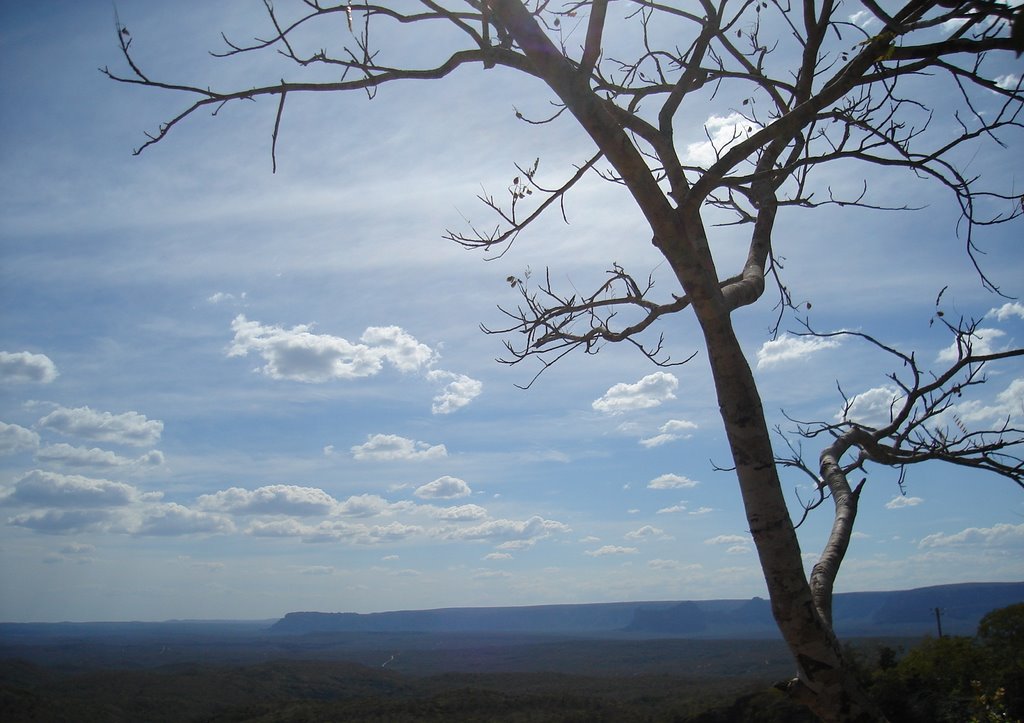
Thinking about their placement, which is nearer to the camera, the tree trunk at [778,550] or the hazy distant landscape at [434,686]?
the tree trunk at [778,550]

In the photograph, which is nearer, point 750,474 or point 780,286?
point 750,474

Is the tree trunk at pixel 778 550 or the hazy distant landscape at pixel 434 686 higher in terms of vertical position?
the tree trunk at pixel 778 550

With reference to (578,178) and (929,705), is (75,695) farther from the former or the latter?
(578,178)

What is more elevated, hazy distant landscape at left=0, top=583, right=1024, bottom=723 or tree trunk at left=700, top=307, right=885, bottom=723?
tree trunk at left=700, top=307, right=885, bottom=723

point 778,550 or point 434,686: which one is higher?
point 778,550

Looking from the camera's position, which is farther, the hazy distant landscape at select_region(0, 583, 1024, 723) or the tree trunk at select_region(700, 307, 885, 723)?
the hazy distant landscape at select_region(0, 583, 1024, 723)

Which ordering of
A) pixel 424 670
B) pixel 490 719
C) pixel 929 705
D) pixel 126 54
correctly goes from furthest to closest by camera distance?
pixel 424 670, pixel 490 719, pixel 929 705, pixel 126 54

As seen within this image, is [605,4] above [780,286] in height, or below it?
above

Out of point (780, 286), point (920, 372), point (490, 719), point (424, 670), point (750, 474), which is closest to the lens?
point (750, 474)

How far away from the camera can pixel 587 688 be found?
67500mm

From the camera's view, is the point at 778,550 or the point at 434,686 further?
the point at 434,686

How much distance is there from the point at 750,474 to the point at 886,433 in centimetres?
200

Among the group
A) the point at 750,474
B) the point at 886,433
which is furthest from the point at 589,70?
the point at 886,433

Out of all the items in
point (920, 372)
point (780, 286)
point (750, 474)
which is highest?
point (780, 286)
